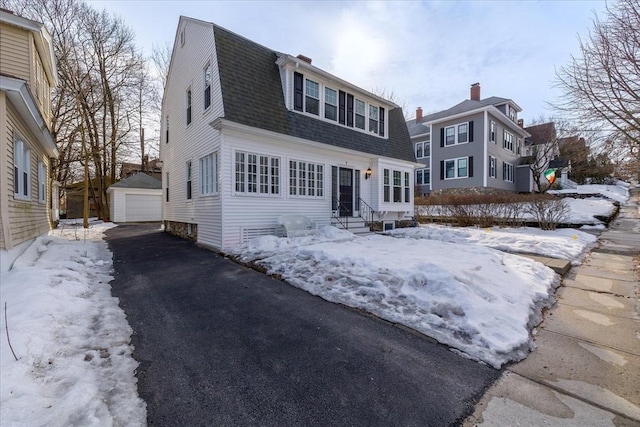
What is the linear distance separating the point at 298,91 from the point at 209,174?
439 cm

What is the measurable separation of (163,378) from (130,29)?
2749cm

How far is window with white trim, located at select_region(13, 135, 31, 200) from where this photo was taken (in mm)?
6607

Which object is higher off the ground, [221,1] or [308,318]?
[221,1]

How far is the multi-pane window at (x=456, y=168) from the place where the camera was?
2319 centimetres

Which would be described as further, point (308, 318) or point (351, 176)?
point (351, 176)

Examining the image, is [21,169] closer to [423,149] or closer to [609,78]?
[609,78]

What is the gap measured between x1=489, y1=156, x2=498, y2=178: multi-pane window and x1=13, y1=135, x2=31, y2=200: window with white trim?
25.9 meters

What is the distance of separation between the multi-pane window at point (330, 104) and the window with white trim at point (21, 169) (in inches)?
355

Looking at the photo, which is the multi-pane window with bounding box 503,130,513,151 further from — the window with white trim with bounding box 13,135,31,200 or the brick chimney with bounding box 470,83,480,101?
the window with white trim with bounding box 13,135,31,200

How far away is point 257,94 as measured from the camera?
370 inches

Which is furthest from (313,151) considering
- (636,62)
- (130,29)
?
(130,29)

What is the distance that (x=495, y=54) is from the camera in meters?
10.5

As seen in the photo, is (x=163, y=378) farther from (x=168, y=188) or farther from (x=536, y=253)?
(x=168, y=188)

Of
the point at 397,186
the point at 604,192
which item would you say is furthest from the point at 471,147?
the point at 604,192
